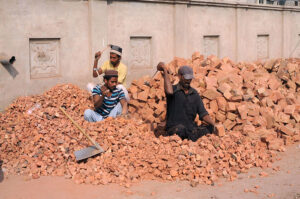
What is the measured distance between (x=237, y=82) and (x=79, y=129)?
352 centimetres

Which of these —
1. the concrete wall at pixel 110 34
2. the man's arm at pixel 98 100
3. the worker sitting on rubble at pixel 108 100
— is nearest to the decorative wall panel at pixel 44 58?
the concrete wall at pixel 110 34

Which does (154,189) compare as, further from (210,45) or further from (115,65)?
(210,45)

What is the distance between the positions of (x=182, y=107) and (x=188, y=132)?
1.28 feet

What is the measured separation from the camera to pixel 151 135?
6156 mm

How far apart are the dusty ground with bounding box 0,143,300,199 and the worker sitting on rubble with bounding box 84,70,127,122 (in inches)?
63.9

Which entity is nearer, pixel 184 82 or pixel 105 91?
pixel 184 82

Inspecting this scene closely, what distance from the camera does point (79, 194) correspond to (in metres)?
4.66

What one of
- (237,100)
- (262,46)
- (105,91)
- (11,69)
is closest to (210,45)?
(262,46)

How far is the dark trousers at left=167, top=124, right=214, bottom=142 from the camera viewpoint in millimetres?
5887

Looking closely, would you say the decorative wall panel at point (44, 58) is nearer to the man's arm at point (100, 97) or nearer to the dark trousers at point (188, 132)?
the man's arm at point (100, 97)

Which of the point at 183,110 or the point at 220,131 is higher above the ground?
the point at 183,110

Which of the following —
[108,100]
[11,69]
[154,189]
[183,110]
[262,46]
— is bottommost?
[154,189]

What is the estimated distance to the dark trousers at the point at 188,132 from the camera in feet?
19.3

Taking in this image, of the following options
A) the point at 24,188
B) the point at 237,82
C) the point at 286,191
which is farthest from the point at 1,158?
the point at 237,82
